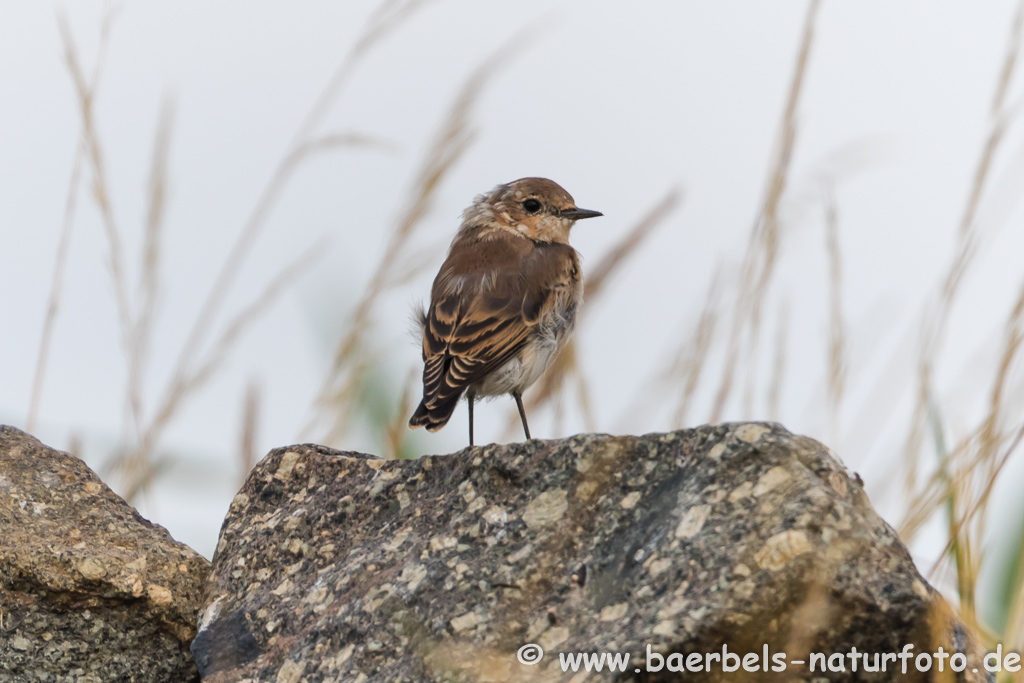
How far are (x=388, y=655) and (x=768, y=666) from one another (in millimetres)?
754

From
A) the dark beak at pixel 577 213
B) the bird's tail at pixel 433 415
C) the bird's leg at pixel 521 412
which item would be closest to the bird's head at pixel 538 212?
the dark beak at pixel 577 213

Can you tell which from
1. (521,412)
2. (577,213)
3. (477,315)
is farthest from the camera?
(577,213)

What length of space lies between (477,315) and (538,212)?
120cm

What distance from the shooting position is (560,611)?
209 centimetres

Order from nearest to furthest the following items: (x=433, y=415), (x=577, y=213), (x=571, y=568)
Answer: (x=571, y=568) < (x=433, y=415) < (x=577, y=213)

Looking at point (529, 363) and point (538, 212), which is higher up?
point (538, 212)

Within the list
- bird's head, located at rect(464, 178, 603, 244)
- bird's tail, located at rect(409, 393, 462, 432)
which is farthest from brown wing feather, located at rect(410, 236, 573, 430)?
bird's head, located at rect(464, 178, 603, 244)

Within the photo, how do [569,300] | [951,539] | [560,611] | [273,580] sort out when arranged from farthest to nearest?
[569,300]
[273,580]
[951,539]
[560,611]

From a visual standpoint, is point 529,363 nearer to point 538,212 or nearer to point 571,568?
point 538,212

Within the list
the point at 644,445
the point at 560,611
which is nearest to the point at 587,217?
the point at 644,445

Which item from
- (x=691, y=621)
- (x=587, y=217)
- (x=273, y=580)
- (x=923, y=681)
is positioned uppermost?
(x=587, y=217)

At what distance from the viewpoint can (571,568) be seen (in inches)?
85.9

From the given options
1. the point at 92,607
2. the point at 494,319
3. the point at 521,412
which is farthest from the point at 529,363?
the point at 92,607

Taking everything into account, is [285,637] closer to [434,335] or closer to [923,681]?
[923,681]
